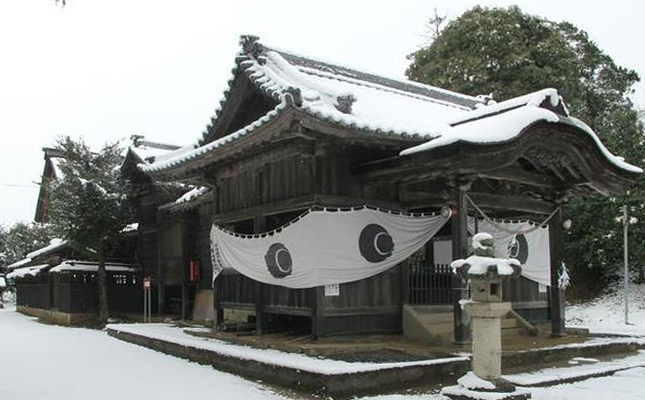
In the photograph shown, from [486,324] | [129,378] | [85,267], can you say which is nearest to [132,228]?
[85,267]

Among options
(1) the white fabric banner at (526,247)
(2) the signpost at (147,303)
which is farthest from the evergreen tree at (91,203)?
(1) the white fabric banner at (526,247)

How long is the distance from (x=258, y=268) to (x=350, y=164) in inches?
113

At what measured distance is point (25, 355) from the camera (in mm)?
12742

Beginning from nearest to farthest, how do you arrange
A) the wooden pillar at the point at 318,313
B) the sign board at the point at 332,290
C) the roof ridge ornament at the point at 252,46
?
the wooden pillar at the point at 318,313 → the sign board at the point at 332,290 → the roof ridge ornament at the point at 252,46

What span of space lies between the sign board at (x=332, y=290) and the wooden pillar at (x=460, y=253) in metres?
2.09

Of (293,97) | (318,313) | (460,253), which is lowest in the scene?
(318,313)

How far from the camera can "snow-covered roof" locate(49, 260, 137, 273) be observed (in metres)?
21.5

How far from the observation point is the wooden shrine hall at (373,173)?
10.1 meters

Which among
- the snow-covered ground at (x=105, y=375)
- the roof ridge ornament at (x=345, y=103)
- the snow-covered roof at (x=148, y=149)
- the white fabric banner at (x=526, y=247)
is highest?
the snow-covered roof at (x=148, y=149)

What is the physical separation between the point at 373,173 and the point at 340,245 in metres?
1.47

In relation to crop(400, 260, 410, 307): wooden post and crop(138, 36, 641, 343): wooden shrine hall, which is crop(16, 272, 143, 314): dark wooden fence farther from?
crop(400, 260, 410, 307): wooden post

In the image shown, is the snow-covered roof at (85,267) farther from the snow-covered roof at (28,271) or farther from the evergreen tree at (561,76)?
the evergreen tree at (561,76)

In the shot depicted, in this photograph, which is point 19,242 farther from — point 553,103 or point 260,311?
point 553,103

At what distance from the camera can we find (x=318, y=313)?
10844mm
